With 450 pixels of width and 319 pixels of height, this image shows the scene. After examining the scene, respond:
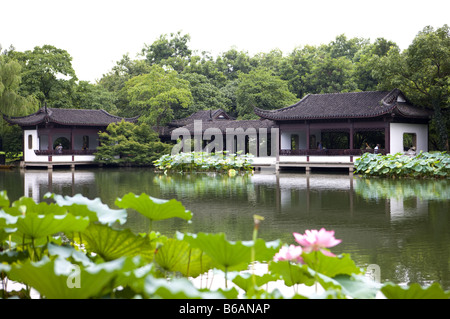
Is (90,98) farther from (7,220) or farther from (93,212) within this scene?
(7,220)

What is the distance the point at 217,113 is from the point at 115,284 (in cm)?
2816

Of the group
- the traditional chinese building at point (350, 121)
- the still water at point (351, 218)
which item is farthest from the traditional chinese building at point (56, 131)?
the still water at point (351, 218)

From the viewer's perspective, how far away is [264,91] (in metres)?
30.0

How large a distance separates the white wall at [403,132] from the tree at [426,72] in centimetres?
69

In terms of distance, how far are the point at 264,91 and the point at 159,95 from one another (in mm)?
5774

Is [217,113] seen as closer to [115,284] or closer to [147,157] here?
[147,157]

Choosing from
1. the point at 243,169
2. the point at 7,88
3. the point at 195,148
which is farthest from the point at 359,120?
the point at 7,88

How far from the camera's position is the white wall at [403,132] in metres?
22.4

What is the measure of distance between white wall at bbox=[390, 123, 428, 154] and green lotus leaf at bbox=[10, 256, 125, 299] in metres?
21.6

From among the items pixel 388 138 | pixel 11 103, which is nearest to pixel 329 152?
pixel 388 138

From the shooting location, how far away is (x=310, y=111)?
23.9 meters

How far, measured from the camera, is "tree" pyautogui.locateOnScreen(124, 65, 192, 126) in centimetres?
2861

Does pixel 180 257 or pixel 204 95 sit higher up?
pixel 204 95

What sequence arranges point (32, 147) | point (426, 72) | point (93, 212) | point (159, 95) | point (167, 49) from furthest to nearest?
point (167, 49) < point (159, 95) < point (32, 147) < point (426, 72) < point (93, 212)
